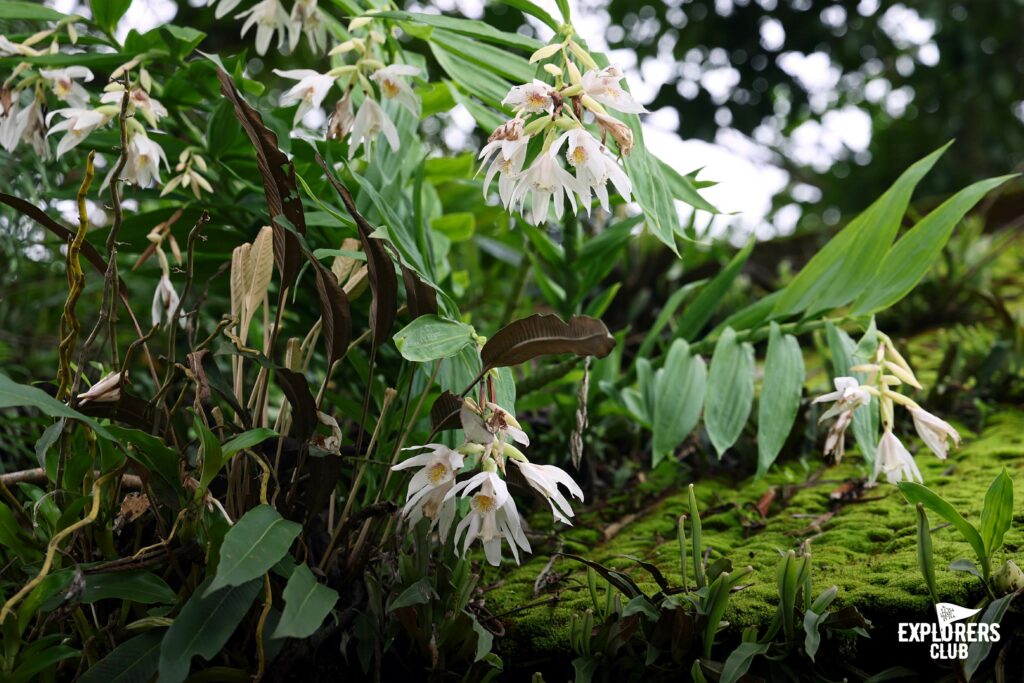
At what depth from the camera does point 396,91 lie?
0.93m

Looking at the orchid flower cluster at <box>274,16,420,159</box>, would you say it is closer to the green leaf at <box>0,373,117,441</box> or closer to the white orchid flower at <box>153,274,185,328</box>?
the white orchid flower at <box>153,274,185,328</box>

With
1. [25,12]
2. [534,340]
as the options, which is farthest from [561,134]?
[25,12]

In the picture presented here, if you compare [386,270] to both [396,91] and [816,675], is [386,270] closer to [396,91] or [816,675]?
[396,91]

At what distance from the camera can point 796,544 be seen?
99cm

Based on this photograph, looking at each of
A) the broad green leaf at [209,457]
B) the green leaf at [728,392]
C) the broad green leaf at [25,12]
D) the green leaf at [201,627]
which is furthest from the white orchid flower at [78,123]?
the green leaf at [728,392]

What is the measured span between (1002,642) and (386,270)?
0.67 metres

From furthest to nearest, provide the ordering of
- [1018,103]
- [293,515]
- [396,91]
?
[1018,103] < [396,91] < [293,515]

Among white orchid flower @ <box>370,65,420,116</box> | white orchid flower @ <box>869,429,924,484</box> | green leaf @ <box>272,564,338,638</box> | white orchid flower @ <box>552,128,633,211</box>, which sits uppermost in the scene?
white orchid flower @ <box>552,128,633,211</box>

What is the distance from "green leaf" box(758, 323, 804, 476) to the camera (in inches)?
40.4

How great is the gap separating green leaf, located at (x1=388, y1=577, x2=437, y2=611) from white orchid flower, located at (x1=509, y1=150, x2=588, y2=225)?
345 millimetres

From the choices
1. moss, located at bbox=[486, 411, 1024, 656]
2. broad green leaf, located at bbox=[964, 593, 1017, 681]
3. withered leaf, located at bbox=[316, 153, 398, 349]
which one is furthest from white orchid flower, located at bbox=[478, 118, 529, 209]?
broad green leaf, located at bbox=[964, 593, 1017, 681]

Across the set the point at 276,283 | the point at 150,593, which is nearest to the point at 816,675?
the point at 150,593

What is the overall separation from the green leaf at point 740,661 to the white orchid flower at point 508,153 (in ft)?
1.49

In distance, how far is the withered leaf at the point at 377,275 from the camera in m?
0.71
